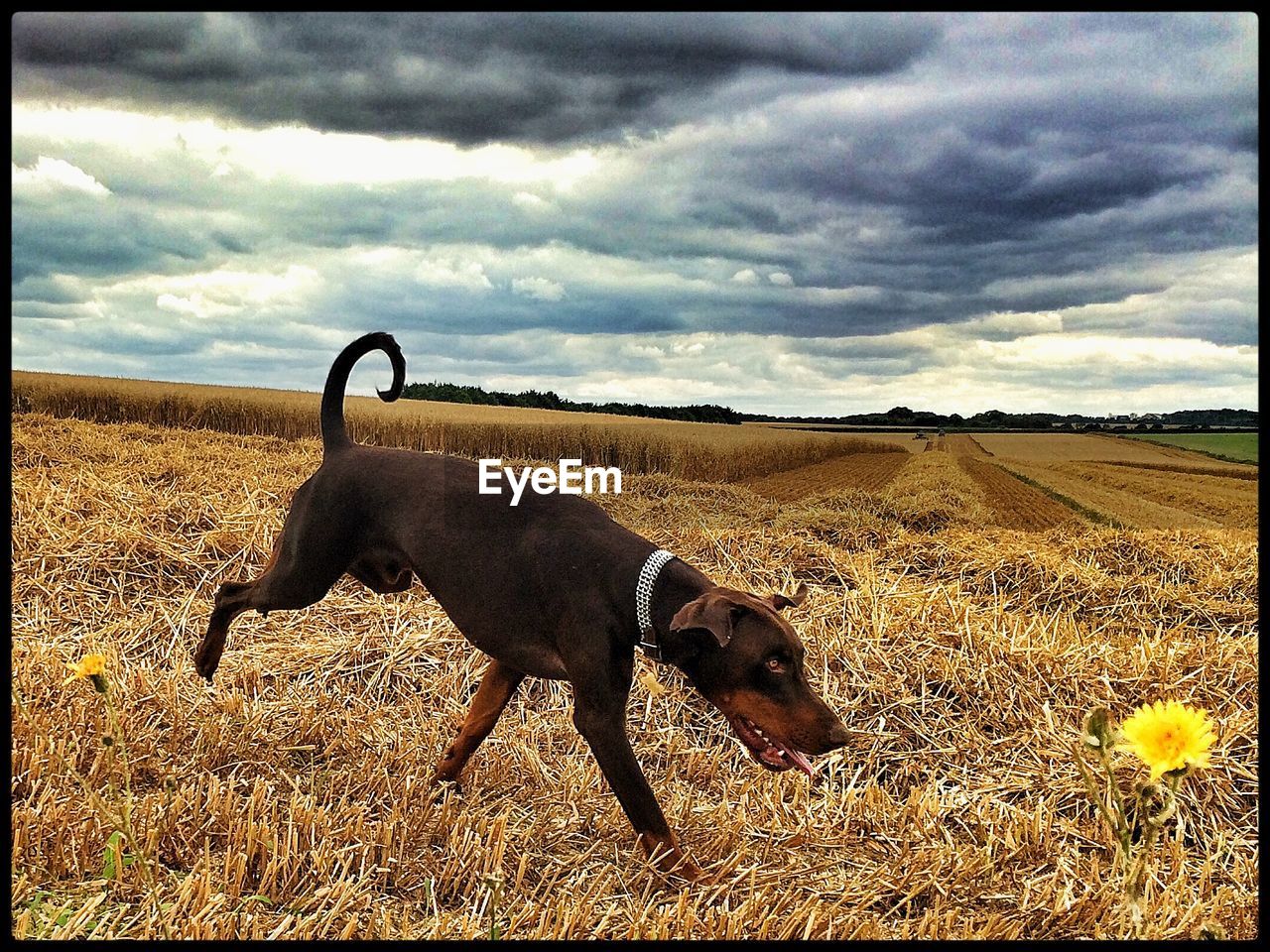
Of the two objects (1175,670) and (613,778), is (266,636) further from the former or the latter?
(1175,670)

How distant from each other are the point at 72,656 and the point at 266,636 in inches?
29.5

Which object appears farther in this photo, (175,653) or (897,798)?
(175,653)

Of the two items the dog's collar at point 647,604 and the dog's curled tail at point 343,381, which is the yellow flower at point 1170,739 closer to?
the dog's collar at point 647,604

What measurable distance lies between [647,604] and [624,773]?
0.44m

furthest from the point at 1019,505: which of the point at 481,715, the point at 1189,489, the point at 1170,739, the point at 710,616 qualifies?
the point at 1170,739

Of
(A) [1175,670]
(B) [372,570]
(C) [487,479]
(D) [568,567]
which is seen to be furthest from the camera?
(A) [1175,670]

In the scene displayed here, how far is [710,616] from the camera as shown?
6.75ft

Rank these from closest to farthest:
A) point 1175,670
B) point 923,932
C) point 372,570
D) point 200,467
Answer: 1. point 923,932
2. point 372,570
3. point 1175,670
4. point 200,467

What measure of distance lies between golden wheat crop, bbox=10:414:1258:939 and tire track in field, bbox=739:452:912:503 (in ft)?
0.94

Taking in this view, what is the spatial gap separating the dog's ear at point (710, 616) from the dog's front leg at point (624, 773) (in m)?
0.36

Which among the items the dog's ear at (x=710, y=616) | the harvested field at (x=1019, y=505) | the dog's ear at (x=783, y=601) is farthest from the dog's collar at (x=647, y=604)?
the harvested field at (x=1019, y=505)

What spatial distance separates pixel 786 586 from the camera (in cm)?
423

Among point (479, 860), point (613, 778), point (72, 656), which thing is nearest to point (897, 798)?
point (613, 778)

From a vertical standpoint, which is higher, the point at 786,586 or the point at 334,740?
the point at 786,586
